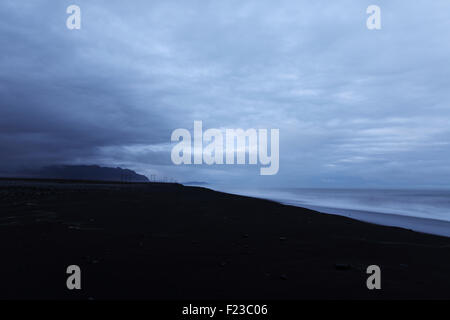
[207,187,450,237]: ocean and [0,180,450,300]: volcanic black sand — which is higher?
[0,180,450,300]: volcanic black sand

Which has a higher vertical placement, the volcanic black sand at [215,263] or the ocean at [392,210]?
the volcanic black sand at [215,263]

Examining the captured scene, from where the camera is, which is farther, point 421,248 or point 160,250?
point 421,248

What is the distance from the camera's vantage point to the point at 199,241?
8.65 metres

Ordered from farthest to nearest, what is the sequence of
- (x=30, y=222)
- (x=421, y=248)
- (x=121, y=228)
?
(x=30, y=222)
(x=121, y=228)
(x=421, y=248)

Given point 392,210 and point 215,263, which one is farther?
point 392,210

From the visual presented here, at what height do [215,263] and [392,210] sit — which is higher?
[215,263]

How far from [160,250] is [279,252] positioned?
3451 millimetres

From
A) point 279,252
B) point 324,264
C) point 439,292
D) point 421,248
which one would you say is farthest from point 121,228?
point 421,248

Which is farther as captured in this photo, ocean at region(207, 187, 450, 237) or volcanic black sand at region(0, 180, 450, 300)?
ocean at region(207, 187, 450, 237)

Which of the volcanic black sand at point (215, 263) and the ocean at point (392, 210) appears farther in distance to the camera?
the ocean at point (392, 210)
